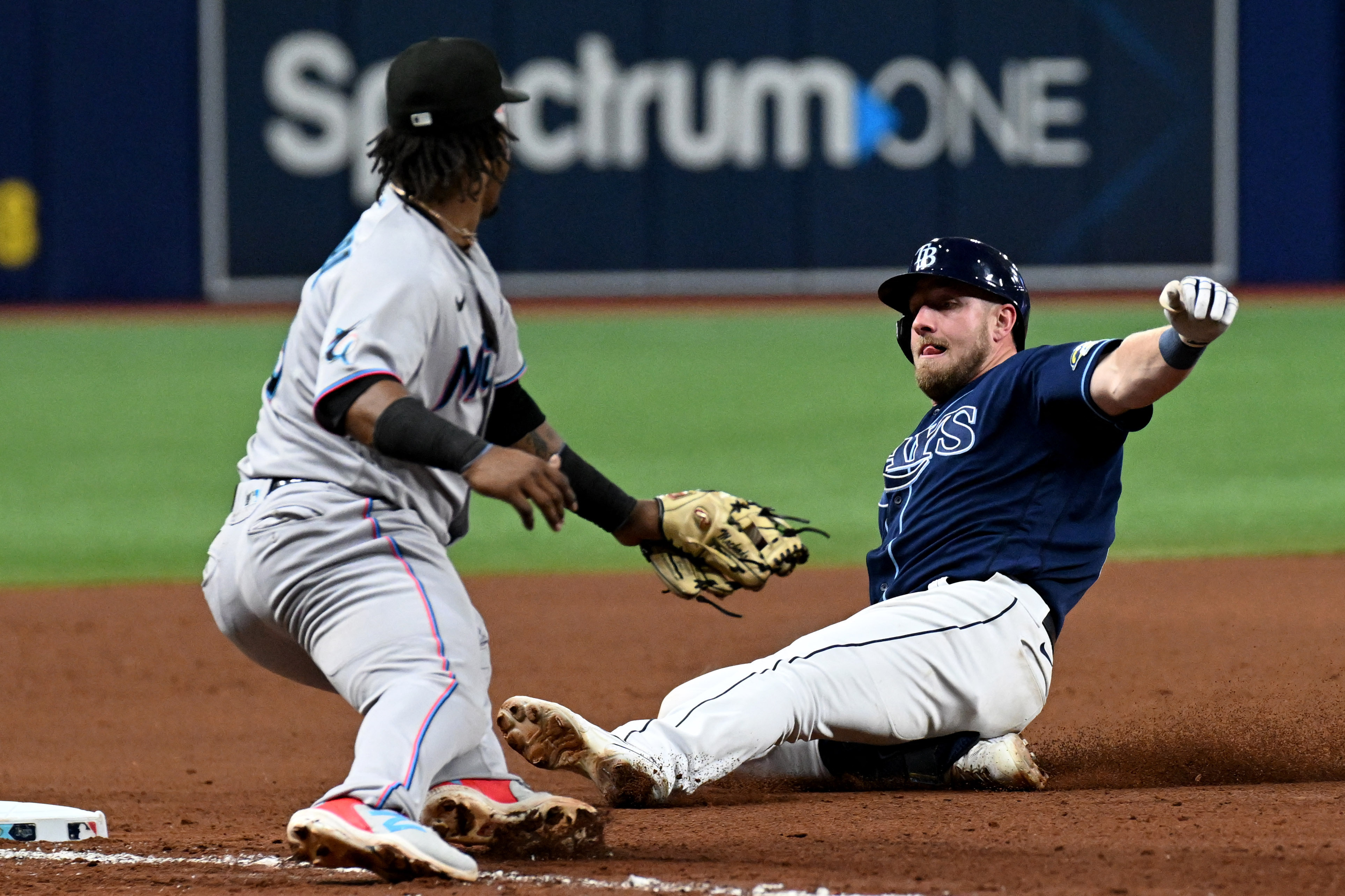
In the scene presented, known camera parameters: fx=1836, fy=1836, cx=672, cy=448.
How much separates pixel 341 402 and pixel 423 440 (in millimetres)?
176

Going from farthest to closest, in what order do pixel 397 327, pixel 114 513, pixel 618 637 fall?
pixel 114 513, pixel 618 637, pixel 397 327

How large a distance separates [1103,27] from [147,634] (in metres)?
13.0

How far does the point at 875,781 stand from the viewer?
3951mm

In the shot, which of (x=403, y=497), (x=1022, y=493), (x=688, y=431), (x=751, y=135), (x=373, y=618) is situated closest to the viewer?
(x=373, y=618)

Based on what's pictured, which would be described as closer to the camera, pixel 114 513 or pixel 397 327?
pixel 397 327

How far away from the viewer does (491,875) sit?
3074 mm

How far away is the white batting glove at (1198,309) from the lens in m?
3.41

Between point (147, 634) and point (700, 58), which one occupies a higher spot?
point (700, 58)

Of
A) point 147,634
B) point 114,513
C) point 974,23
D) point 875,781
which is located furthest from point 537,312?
point 875,781

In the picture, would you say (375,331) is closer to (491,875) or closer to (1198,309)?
(491,875)

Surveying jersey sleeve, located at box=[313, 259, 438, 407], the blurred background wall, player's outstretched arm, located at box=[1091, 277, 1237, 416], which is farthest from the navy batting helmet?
the blurred background wall

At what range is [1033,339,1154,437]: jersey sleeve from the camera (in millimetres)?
3672

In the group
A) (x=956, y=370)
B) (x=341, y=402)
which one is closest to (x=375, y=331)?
(x=341, y=402)

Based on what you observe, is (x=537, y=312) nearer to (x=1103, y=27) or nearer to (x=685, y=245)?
(x=685, y=245)
